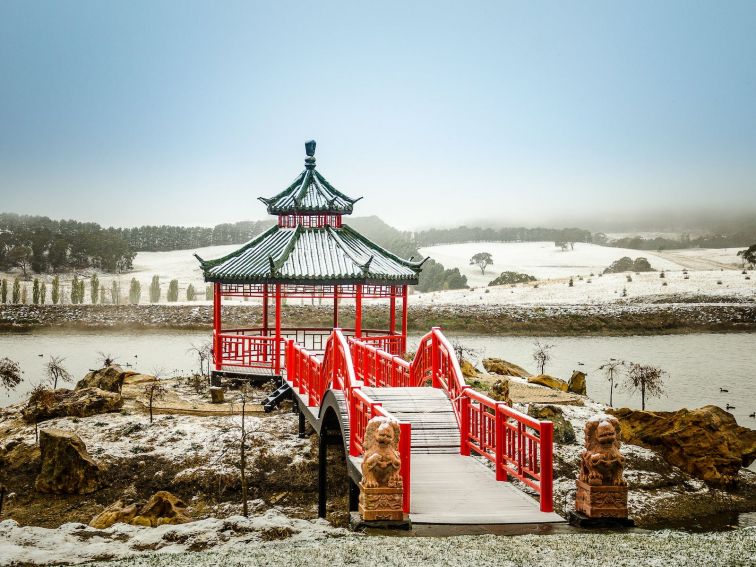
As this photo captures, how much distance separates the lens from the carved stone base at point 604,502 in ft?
27.0

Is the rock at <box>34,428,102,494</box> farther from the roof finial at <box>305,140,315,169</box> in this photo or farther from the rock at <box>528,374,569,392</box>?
the rock at <box>528,374,569,392</box>

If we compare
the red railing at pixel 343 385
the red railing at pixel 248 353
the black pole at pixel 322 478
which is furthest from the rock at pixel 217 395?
the black pole at pixel 322 478

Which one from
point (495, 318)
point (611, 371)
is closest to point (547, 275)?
point (495, 318)

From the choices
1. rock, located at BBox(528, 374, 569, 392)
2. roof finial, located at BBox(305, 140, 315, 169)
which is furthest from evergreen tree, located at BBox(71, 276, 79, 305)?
rock, located at BBox(528, 374, 569, 392)

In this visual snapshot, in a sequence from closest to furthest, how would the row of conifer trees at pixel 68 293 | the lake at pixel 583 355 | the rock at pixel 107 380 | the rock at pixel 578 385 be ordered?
the rock at pixel 107 380 < the rock at pixel 578 385 < the lake at pixel 583 355 < the row of conifer trees at pixel 68 293

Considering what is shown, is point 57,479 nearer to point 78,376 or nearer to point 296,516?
point 296,516

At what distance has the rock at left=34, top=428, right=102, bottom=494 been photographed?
537 inches

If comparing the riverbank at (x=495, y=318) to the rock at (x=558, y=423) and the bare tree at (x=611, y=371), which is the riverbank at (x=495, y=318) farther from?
the rock at (x=558, y=423)

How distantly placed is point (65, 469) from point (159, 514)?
113 inches

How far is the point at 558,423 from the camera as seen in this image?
54.9 feet

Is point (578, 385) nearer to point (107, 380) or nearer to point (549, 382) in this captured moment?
point (549, 382)

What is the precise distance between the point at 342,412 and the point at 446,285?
71.2m

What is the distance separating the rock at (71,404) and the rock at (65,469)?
3.75 m

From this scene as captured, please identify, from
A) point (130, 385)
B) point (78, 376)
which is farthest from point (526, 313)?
point (130, 385)
